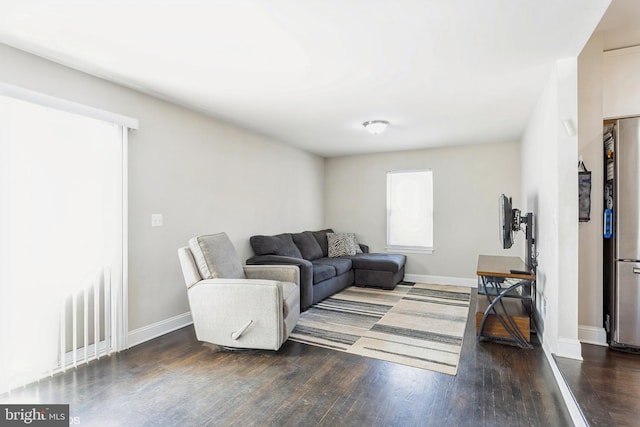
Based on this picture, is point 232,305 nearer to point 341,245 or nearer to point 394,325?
point 394,325

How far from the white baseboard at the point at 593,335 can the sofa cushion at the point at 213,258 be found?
10.2 feet

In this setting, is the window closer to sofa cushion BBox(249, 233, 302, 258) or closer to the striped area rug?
the striped area rug

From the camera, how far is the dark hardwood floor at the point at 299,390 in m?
1.85

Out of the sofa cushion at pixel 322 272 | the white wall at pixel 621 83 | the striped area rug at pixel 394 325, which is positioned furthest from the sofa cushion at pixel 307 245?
the white wall at pixel 621 83

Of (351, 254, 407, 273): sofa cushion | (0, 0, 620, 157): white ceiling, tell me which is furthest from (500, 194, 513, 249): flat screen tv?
(351, 254, 407, 273): sofa cushion

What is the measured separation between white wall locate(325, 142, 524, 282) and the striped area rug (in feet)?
2.46

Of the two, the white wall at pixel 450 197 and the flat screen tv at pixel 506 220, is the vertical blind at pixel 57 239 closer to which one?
the flat screen tv at pixel 506 220

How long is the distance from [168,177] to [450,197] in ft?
14.0

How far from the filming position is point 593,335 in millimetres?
2760

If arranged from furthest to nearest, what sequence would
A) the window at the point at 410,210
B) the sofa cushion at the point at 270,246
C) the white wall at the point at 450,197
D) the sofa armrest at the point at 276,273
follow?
the window at the point at 410,210 < the white wall at the point at 450,197 < the sofa cushion at the point at 270,246 < the sofa armrest at the point at 276,273

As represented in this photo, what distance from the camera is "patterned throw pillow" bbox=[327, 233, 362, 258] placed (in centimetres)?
544

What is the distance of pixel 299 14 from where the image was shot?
186 cm

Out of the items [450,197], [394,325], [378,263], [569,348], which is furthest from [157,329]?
[450,197]

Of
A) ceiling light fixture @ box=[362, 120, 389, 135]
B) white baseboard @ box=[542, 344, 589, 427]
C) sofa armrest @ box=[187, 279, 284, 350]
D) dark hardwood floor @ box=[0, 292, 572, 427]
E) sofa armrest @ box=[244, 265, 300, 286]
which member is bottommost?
dark hardwood floor @ box=[0, 292, 572, 427]
